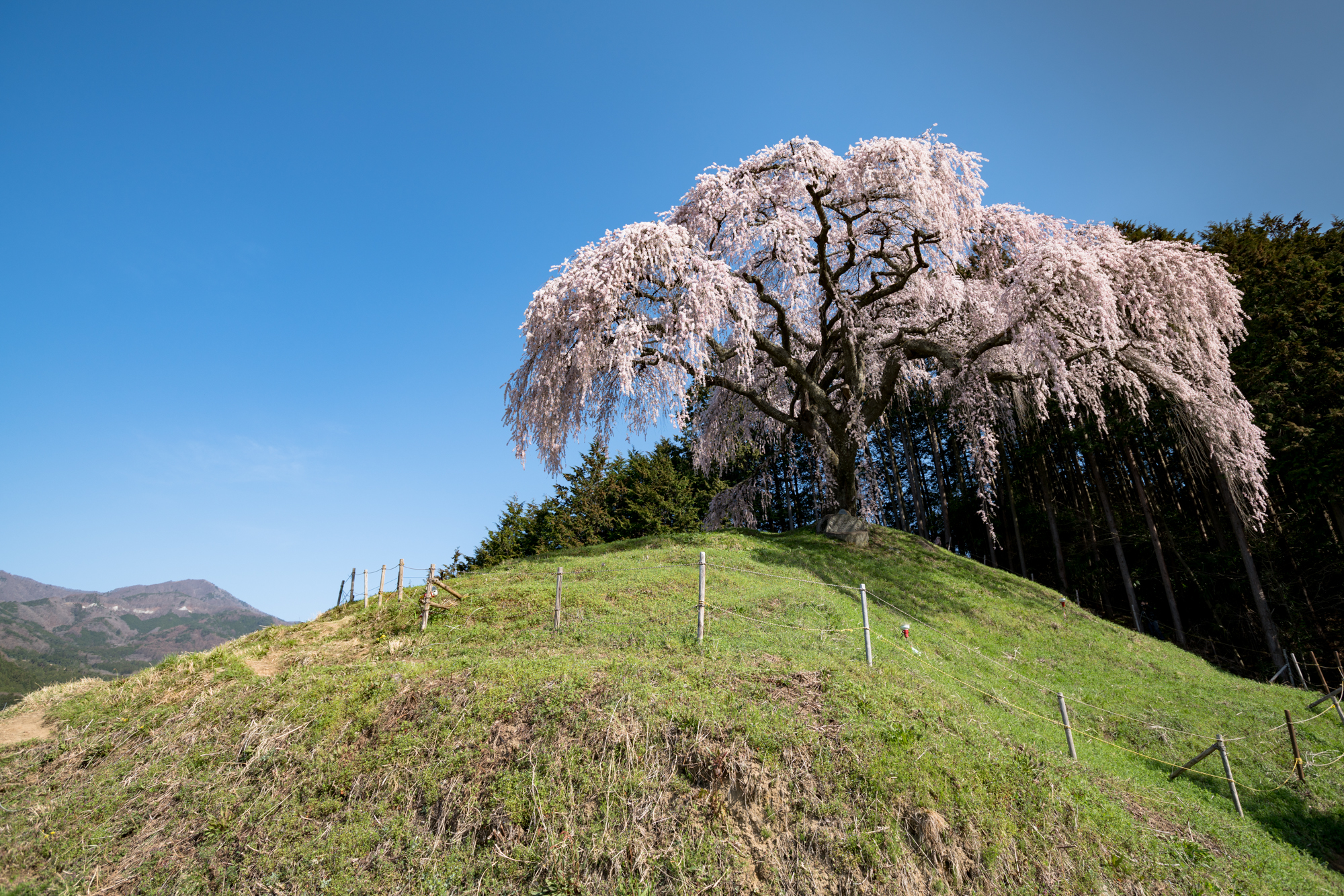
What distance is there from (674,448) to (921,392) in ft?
56.4

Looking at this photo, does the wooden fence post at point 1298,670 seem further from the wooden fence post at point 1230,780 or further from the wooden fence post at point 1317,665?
the wooden fence post at point 1230,780

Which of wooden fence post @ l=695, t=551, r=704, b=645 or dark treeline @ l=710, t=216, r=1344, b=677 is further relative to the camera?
dark treeline @ l=710, t=216, r=1344, b=677

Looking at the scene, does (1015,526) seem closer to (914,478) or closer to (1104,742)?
(914,478)

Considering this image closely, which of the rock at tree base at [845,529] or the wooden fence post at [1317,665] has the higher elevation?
the rock at tree base at [845,529]

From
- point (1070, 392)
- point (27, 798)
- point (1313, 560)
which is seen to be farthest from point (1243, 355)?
point (27, 798)

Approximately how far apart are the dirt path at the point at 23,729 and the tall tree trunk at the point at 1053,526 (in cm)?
3165

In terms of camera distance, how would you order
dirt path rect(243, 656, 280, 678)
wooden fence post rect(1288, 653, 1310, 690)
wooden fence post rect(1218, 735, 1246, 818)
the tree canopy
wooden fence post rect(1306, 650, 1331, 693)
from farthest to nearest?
1. wooden fence post rect(1306, 650, 1331, 693)
2. wooden fence post rect(1288, 653, 1310, 690)
3. the tree canopy
4. dirt path rect(243, 656, 280, 678)
5. wooden fence post rect(1218, 735, 1246, 818)

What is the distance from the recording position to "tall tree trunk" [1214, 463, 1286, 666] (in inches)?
787

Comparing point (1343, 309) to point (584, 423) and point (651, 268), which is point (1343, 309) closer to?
point (651, 268)

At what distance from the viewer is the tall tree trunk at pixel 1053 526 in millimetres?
27969

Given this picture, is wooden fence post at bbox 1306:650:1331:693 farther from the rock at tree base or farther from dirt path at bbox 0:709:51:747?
dirt path at bbox 0:709:51:747

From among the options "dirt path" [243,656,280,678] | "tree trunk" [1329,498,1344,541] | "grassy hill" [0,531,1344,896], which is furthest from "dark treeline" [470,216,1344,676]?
"dirt path" [243,656,280,678]

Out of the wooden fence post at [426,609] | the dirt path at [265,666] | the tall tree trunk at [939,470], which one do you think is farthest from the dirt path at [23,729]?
the tall tree trunk at [939,470]

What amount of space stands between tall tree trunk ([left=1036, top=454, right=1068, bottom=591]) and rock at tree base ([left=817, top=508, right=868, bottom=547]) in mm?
11493
